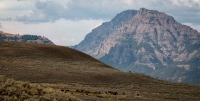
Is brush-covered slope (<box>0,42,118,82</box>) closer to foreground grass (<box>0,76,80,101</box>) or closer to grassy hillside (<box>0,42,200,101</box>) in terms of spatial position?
grassy hillside (<box>0,42,200,101</box>)

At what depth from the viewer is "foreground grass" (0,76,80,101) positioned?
29.5m

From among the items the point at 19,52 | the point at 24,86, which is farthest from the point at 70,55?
the point at 24,86

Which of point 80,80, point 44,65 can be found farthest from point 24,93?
point 44,65

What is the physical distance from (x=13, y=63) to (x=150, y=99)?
50902 millimetres

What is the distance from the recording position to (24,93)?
30797 mm

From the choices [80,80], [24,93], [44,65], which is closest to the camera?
[24,93]

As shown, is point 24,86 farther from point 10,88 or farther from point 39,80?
point 39,80

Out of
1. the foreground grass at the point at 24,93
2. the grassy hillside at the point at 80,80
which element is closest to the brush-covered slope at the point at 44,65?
the grassy hillside at the point at 80,80

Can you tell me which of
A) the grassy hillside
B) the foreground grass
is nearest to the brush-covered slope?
the grassy hillside

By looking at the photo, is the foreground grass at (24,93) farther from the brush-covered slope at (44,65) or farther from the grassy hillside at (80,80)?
the brush-covered slope at (44,65)

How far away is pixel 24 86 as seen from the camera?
1323 inches

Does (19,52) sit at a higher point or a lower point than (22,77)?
higher

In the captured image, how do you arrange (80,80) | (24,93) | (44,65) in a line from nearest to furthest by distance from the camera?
(24,93) → (80,80) → (44,65)

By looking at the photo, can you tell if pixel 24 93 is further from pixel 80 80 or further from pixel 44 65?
pixel 44 65
